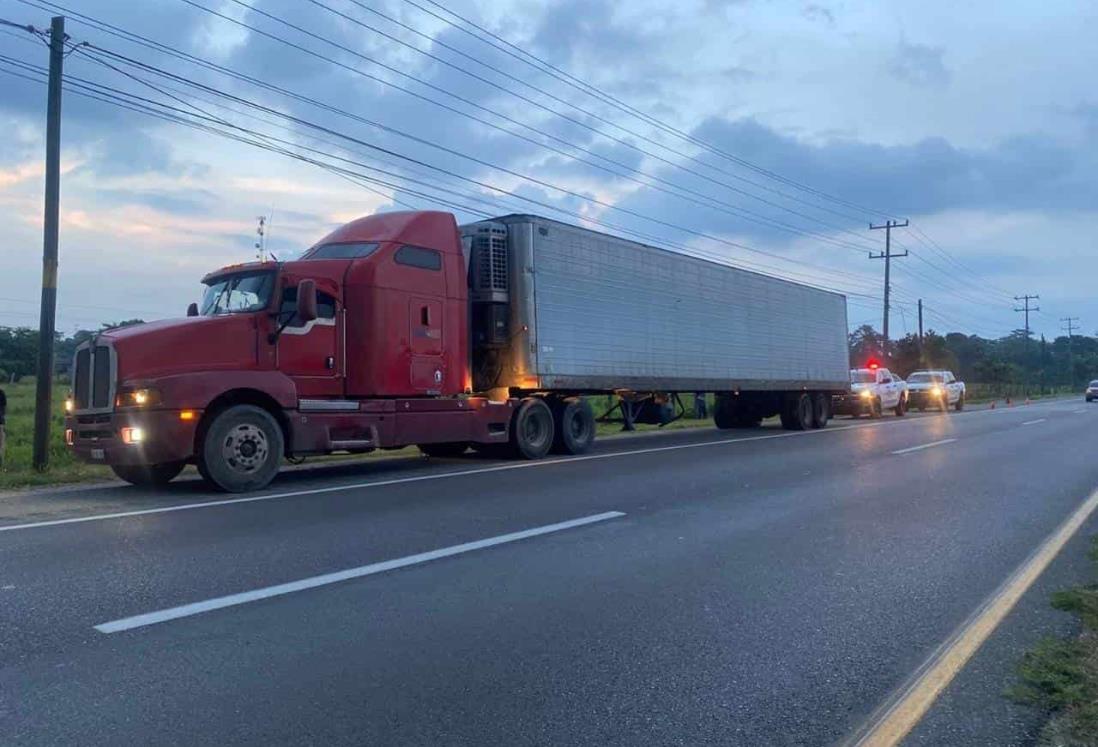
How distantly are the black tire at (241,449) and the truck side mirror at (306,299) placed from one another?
133 centimetres

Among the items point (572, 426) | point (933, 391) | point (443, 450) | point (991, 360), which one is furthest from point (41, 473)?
point (991, 360)

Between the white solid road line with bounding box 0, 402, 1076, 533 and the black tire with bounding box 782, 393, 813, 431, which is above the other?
the black tire with bounding box 782, 393, 813, 431

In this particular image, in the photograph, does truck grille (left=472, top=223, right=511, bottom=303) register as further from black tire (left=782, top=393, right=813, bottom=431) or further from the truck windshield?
black tire (left=782, top=393, right=813, bottom=431)

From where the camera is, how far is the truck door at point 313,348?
40.5 ft

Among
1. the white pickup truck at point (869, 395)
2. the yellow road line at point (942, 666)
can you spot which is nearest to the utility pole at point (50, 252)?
the yellow road line at point (942, 666)

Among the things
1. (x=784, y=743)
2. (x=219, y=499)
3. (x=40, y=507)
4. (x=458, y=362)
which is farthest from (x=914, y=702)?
(x=458, y=362)

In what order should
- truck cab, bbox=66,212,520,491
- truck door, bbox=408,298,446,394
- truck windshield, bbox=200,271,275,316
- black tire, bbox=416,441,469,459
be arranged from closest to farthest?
truck cab, bbox=66,212,520,491 < truck windshield, bbox=200,271,275,316 < truck door, bbox=408,298,446,394 < black tire, bbox=416,441,469,459

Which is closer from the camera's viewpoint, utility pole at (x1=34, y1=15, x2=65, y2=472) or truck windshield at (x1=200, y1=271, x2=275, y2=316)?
truck windshield at (x1=200, y1=271, x2=275, y2=316)

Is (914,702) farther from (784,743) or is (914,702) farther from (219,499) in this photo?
(219,499)

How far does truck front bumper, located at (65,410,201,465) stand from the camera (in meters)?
10.8

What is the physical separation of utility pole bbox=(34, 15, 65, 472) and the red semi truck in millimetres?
2468

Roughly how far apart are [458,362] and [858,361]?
70.5 m

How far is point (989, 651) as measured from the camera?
5.19 meters

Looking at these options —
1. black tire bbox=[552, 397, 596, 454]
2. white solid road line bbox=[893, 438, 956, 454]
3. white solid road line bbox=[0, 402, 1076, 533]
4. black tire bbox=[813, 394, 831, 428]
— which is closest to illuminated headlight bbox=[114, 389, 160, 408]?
white solid road line bbox=[0, 402, 1076, 533]
